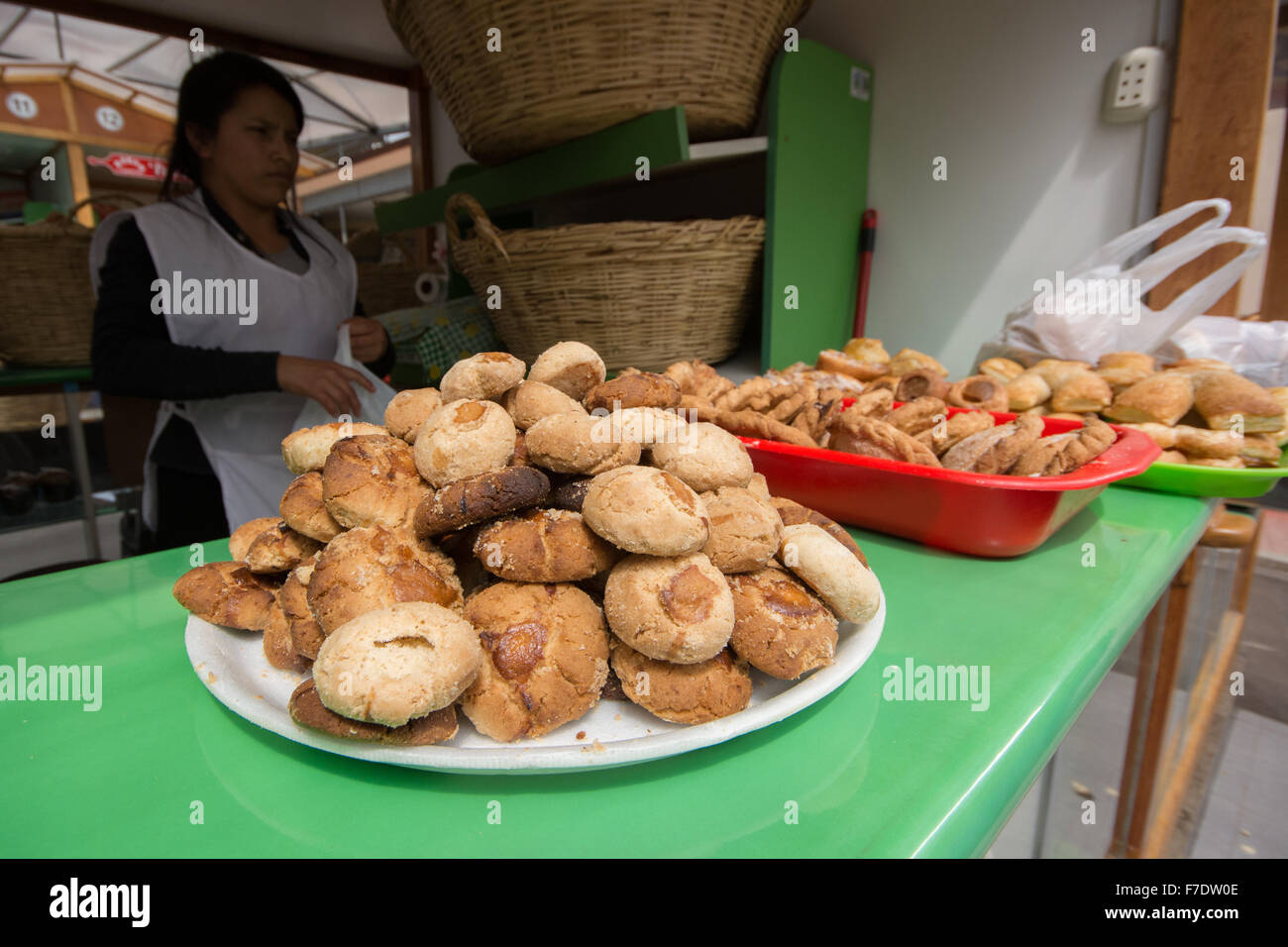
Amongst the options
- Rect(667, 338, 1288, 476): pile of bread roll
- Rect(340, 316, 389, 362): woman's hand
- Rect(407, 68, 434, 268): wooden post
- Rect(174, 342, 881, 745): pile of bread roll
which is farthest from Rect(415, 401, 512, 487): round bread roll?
Rect(407, 68, 434, 268): wooden post

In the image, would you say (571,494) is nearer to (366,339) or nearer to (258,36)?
(366,339)

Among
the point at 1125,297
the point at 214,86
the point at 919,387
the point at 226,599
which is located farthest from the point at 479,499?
the point at 214,86

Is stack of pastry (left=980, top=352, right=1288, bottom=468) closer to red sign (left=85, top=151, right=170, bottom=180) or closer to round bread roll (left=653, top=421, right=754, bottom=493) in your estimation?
round bread roll (left=653, top=421, right=754, bottom=493)

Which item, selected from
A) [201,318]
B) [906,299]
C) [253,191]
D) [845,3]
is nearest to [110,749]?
[201,318]

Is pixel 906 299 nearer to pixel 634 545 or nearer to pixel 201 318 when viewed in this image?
pixel 634 545

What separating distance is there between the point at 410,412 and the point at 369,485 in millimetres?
149

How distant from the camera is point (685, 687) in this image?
0.55m

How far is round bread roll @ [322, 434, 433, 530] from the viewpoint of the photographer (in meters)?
0.64

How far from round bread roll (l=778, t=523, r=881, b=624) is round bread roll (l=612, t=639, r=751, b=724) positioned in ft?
0.39

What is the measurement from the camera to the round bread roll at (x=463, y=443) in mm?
632

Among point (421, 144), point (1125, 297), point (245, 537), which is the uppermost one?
point (421, 144)

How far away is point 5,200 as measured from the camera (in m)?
4.28
